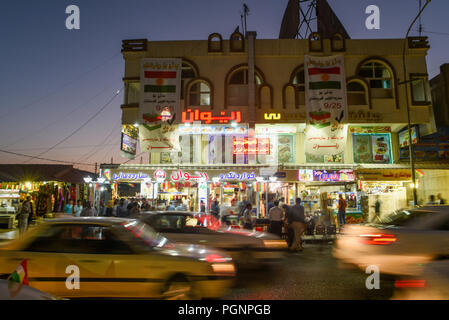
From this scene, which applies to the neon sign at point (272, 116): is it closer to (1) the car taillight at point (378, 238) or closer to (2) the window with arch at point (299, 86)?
(2) the window with arch at point (299, 86)

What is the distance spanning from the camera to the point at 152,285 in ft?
14.7

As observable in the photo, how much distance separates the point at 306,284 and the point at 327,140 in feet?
41.9

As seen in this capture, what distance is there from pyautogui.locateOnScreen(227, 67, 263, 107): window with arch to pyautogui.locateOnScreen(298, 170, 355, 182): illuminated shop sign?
5446 mm

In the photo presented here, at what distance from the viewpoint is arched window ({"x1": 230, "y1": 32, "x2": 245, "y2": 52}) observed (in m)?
19.5

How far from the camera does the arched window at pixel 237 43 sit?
63.9 ft

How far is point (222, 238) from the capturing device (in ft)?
24.4

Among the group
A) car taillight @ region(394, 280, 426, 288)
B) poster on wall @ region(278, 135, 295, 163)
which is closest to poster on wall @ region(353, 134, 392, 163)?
poster on wall @ region(278, 135, 295, 163)

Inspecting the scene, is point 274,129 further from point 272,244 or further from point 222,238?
point 222,238

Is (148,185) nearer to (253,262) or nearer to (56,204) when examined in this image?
(56,204)

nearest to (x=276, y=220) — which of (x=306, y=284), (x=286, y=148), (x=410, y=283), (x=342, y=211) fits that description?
(x=306, y=284)

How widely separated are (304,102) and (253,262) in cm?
1383

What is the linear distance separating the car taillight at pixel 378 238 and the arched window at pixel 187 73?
15609 millimetres
